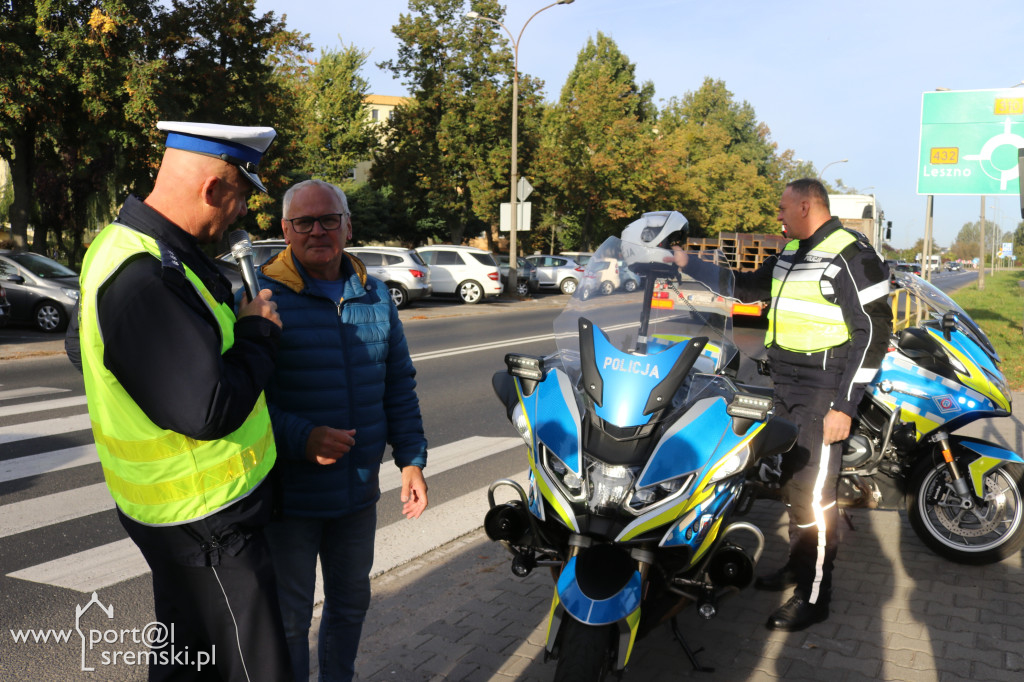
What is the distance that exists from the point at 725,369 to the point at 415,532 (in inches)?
87.2

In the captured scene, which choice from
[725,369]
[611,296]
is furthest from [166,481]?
[725,369]

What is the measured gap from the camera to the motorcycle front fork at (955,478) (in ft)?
14.6

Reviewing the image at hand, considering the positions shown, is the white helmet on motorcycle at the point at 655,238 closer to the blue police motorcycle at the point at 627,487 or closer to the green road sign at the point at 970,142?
the blue police motorcycle at the point at 627,487

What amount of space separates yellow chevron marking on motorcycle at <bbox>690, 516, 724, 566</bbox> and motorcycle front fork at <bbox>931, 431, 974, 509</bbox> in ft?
6.64

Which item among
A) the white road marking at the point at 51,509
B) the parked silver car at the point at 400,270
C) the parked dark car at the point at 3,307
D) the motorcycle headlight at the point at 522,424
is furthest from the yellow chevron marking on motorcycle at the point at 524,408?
the parked silver car at the point at 400,270

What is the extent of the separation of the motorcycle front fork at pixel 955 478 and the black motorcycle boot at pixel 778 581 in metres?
1.01

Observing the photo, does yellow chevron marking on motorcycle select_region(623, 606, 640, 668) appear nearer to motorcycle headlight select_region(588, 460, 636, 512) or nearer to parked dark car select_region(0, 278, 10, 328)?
motorcycle headlight select_region(588, 460, 636, 512)

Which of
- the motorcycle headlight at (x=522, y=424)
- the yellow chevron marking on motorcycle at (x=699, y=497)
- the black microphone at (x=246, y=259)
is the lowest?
the yellow chevron marking on motorcycle at (x=699, y=497)

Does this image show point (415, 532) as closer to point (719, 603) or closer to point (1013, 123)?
point (719, 603)

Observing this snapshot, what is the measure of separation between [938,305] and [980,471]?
1.10m

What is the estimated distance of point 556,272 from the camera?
110 ft

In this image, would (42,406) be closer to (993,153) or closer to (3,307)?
(3,307)

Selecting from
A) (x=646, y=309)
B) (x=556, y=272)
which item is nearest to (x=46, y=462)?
(x=646, y=309)

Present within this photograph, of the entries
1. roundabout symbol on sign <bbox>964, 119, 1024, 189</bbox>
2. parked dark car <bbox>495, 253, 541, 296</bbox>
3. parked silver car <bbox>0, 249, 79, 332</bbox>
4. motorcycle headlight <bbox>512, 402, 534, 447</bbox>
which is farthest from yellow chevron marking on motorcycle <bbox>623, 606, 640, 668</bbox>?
parked dark car <bbox>495, 253, 541, 296</bbox>
